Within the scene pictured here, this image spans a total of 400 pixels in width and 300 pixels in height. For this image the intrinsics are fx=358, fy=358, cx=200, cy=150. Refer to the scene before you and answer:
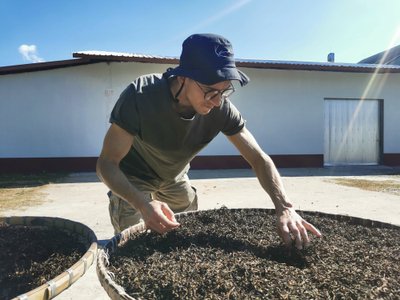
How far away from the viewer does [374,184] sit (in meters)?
7.34

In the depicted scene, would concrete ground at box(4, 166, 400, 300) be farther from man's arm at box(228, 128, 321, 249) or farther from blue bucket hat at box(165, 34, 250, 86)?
blue bucket hat at box(165, 34, 250, 86)

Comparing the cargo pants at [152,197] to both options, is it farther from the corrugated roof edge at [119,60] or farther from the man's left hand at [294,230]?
the corrugated roof edge at [119,60]

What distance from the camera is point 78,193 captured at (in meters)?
6.30

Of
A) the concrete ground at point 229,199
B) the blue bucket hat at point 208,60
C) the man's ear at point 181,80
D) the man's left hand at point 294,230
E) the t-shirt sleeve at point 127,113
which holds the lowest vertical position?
the concrete ground at point 229,199

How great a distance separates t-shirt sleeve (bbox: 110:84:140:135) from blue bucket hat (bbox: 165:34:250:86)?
0.27m

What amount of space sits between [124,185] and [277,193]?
2.41 ft

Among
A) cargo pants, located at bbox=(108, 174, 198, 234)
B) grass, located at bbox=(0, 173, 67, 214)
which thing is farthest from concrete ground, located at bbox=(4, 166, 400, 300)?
cargo pants, located at bbox=(108, 174, 198, 234)

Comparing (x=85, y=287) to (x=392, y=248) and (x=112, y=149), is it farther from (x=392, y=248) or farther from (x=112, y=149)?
(x=392, y=248)

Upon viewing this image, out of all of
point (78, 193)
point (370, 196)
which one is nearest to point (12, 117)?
point (78, 193)

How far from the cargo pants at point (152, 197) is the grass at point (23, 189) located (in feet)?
10.8

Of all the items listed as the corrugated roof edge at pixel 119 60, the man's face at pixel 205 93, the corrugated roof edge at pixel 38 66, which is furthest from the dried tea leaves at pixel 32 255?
the corrugated roof edge at pixel 38 66

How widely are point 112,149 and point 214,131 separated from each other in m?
0.62

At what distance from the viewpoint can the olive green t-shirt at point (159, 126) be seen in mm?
1693

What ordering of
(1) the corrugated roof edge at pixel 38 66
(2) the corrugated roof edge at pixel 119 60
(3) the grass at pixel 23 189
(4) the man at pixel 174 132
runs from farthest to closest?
(1) the corrugated roof edge at pixel 38 66
(2) the corrugated roof edge at pixel 119 60
(3) the grass at pixel 23 189
(4) the man at pixel 174 132
